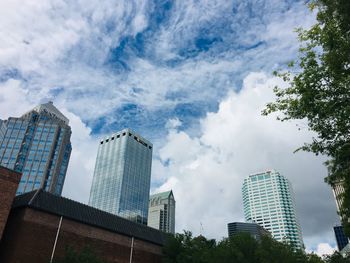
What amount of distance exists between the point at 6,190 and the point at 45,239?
21.0ft

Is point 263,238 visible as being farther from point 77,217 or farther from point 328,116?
point 328,116

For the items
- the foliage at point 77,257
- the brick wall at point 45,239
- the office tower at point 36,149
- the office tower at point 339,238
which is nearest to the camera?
the foliage at point 77,257

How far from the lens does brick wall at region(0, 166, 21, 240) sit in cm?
2938

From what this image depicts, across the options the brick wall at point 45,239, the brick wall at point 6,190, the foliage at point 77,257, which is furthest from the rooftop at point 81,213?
the foliage at point 77,257

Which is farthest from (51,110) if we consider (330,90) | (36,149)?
(330,90)

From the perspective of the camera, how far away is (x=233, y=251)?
36.7 m

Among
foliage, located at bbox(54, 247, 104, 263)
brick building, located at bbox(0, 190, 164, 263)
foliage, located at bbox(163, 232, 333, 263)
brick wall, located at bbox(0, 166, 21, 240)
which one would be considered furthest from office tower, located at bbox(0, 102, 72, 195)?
foliage, located at bbox(54, 247, 104, 263)

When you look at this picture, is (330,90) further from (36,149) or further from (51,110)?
(51,110)

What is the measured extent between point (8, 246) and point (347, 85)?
32.3 metres

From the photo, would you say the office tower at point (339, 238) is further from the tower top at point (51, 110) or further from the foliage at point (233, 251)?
the tower top at point (51, 110)

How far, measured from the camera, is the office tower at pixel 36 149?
12544cm

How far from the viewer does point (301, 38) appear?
59.3 feet

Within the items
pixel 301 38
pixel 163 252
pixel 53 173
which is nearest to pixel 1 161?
pixel 53 173

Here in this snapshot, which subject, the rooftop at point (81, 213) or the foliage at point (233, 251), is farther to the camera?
the foliage at point (233, 251)
